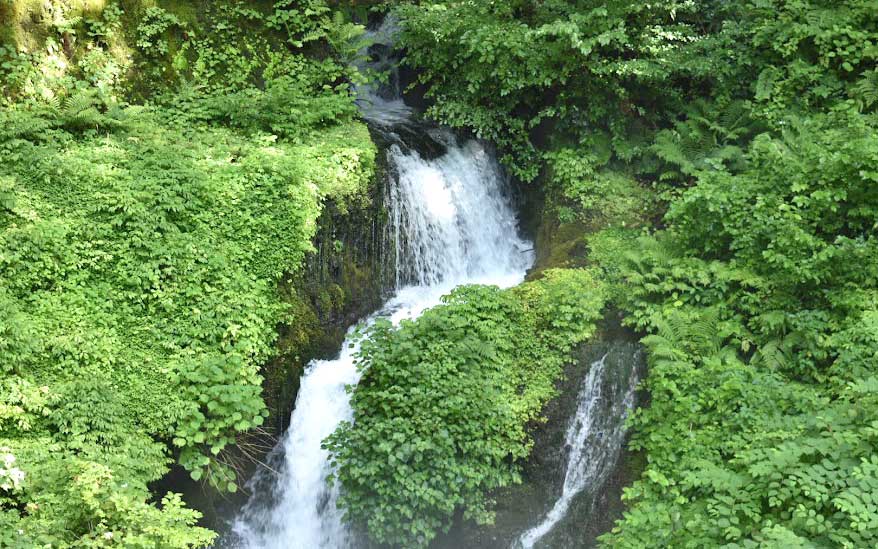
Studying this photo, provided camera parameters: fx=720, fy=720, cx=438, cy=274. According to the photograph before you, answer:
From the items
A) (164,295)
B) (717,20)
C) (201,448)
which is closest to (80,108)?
(164,295)

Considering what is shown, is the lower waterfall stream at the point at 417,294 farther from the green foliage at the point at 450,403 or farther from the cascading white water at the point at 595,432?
the green foliage at the point at 450,403

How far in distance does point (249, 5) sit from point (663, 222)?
6.95 meters

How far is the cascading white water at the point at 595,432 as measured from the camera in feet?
23.8

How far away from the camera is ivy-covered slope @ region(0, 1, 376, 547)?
19.6ft

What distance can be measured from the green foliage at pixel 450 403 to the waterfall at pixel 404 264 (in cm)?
45

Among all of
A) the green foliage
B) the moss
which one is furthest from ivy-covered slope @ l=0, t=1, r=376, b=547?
the moss

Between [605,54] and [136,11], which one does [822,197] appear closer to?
[605,54]

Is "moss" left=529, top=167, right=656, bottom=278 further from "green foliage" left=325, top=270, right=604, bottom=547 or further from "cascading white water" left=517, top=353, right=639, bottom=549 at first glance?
"cascading white water" left=517, top=353, right=639, bottom=549

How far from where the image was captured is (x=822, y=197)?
7.40m

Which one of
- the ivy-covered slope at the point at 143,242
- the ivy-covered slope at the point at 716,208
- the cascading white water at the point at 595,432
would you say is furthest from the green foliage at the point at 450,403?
the ivy-covered slope at the point at 143,242

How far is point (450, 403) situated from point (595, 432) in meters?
1.61

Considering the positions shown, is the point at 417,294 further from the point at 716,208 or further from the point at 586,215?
the point at 716,208

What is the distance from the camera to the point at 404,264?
968 centimetres

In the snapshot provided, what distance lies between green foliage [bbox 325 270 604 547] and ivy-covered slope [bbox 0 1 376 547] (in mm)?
1146
